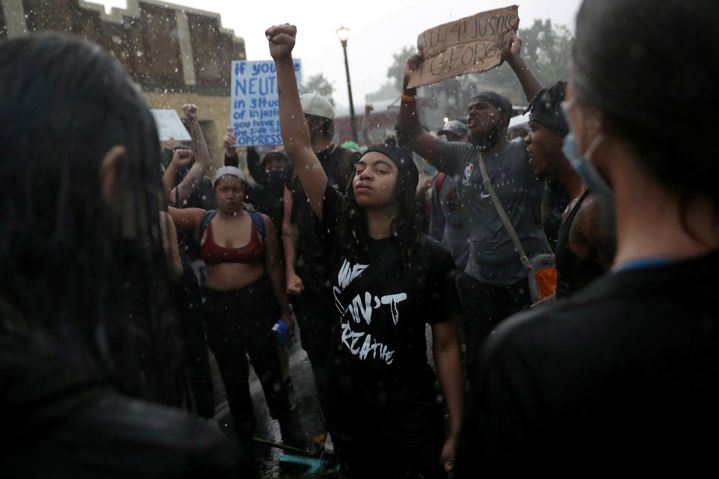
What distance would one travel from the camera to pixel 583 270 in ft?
7.47

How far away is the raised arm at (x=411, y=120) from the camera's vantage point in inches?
166

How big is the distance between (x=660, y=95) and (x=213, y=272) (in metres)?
3.97

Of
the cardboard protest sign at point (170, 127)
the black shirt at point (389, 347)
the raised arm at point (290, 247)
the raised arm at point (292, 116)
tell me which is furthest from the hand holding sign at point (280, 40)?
the cardboard protest sign at point (170, 127)

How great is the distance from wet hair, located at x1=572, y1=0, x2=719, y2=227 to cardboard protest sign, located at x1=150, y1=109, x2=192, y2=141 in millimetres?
5279

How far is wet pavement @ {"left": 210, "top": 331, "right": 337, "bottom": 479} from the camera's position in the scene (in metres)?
3.73

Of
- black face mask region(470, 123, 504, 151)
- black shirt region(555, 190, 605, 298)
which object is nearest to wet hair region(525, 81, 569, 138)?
black shirt region(555, 190, 605, 298)

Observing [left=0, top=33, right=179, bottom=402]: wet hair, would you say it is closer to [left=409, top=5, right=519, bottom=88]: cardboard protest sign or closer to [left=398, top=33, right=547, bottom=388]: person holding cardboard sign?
[left=409, top=5, right=519, bottom=88]: cardboard protest sign

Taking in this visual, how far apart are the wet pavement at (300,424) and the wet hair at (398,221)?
5.36 feet

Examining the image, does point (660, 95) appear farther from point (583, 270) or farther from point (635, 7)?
point (583, 270)

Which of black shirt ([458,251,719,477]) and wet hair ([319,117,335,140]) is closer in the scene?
black shirt ([458,251,719,477])

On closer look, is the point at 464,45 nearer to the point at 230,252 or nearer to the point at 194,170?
the point at 230,252

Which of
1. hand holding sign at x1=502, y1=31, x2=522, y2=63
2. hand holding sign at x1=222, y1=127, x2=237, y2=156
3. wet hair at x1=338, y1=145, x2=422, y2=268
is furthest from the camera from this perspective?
hand holding sign at x1=222, y1=127, x2=237, y2=156

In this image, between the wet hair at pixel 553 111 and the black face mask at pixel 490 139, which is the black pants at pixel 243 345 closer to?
the black face mask at pixel 490 139

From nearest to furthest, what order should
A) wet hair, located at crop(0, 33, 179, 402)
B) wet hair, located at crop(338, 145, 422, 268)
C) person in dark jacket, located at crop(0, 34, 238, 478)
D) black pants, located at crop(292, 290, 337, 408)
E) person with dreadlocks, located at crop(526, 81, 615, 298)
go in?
1. person in dark jacket, located at crop(0, 34, 238, 478)
2. wet hair, located at crop(0, 33, 179, 402)
3. person with dreadlocks, located at crop(526, 81, 615, 298)
4. wet hair, located at crop(338, 145, 422, 268)
5. black pants, located at crop(292, 290, 337, 408)
